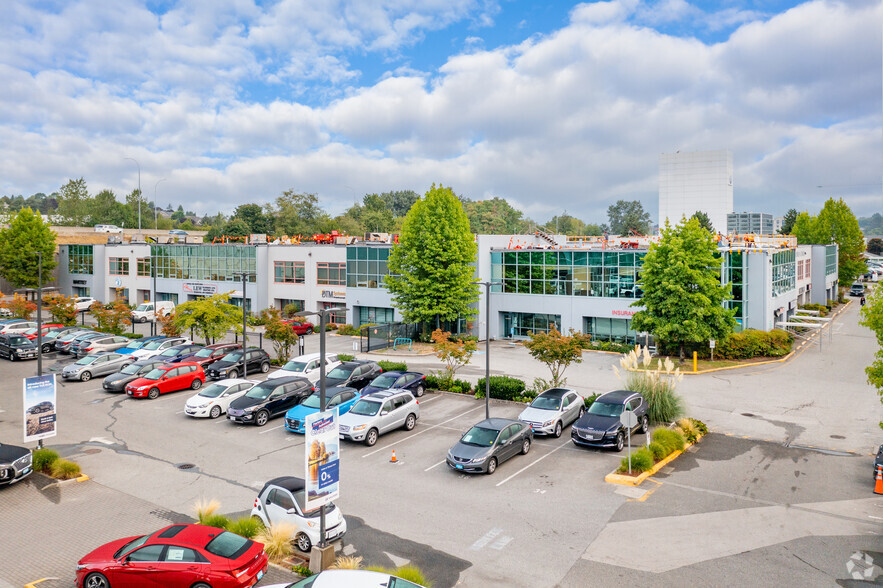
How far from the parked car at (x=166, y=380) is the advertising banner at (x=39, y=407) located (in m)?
8.43

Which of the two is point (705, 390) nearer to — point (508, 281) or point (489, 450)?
point (489, 450)

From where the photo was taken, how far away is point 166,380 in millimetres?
28484

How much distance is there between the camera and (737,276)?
39.4m

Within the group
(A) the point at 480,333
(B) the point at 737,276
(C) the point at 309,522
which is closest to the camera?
(C) the point at 309,522

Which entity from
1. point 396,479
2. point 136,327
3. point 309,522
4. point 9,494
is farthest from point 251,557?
point 136,327

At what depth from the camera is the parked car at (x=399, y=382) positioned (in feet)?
85.8

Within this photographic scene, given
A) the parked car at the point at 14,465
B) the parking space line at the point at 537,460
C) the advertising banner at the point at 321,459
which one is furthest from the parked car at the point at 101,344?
the advertising banner at the point at 321,459

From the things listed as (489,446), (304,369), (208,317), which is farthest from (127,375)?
(489,446)

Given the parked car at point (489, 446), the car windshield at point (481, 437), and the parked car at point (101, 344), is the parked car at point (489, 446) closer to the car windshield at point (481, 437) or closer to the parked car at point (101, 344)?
the car windshield at point (481, 437)

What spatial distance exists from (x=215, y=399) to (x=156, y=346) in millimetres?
14196

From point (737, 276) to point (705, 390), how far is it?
13.5 m

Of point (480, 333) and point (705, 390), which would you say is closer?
point (705, 390)

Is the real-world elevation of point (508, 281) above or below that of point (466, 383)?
above

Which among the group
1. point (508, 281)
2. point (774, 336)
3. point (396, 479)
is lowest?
point (396, 479)
